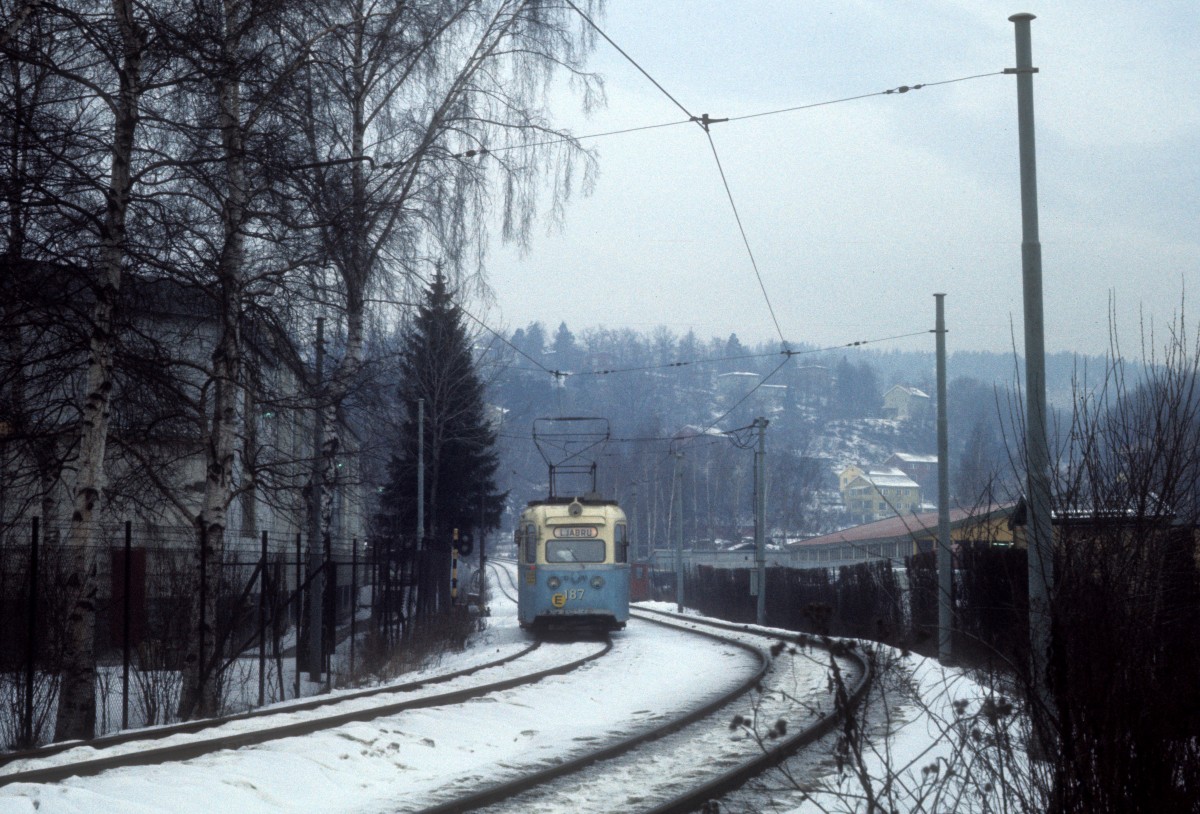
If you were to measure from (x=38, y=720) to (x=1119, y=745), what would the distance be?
33.6ft

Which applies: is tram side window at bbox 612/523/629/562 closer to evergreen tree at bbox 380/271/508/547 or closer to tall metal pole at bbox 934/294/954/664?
tall metal pole at bbox 934/294/954/664

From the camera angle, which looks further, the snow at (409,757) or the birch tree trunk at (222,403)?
the birch tree trunk at (222,403)

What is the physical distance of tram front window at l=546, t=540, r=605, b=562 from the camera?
2730 cm

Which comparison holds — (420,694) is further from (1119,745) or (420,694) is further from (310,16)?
(1119,745)

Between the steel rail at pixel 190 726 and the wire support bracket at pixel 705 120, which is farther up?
the wire support bracket at pixel 705 120

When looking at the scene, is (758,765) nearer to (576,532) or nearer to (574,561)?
(574,561)

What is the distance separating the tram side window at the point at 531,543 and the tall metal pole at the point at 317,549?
8.52m

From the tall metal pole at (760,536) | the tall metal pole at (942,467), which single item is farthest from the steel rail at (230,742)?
the tall metal pole at (760,536)

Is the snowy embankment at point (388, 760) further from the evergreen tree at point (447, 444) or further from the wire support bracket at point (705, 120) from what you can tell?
the evergreen tree at point (447, 444)

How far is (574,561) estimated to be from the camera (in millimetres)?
27281

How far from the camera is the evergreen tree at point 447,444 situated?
140 feet

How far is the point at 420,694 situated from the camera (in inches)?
536

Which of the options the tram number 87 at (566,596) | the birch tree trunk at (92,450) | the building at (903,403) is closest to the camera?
the birch tree trunk at (92,450)

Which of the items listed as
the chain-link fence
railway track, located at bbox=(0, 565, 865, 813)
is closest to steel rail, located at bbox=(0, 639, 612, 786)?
railway track, located at bbox=(0, 565, 865, 813)
